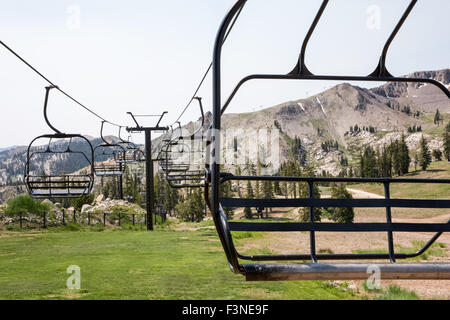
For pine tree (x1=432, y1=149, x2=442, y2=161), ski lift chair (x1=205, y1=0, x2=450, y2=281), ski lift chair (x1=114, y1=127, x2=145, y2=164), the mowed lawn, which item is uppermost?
pine tree (x1=432, y1=149, x2=442, y2=161)

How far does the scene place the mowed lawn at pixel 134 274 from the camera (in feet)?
23.4

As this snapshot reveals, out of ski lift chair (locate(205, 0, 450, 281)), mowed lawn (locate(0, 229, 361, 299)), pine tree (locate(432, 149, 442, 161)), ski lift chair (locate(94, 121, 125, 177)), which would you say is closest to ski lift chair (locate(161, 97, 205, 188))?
ski lift chair (locate(94, 121, 125, 177))

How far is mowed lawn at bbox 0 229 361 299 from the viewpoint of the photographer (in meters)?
7.13

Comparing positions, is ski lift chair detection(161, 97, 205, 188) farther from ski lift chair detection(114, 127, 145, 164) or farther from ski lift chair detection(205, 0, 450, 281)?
ski lift chair detection(205, 0, 450, 281)

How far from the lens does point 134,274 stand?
8.62 meters

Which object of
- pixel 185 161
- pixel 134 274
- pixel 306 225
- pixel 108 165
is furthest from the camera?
pixel 108 165

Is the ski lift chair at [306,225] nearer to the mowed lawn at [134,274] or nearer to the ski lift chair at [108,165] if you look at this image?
the mowed lawn at [134,274]

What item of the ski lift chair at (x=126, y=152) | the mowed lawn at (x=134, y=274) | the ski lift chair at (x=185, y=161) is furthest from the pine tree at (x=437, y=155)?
the ski lift chair at (x=185, y=161)

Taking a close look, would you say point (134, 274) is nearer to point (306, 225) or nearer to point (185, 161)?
point (185, 161)

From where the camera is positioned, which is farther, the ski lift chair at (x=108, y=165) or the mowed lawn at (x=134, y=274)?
the ski lift chair at (x=108, y=165)

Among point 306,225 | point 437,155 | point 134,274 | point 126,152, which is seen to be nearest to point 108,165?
point 126,152
